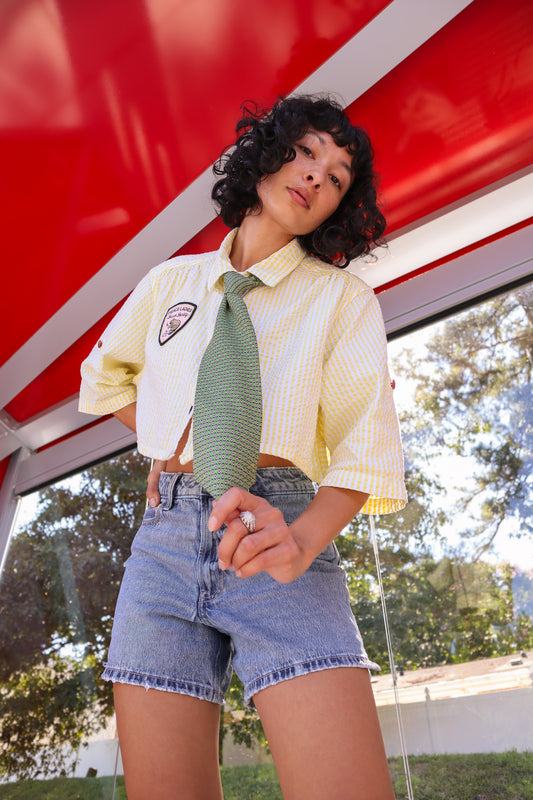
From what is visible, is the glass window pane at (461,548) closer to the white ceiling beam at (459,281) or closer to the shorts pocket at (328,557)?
the white ceiling beam at (459,281)

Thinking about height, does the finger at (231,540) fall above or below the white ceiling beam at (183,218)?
below

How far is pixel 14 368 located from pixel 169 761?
2.31 m

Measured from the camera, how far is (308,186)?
1.41m

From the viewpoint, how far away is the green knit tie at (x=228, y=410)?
3.00 feet

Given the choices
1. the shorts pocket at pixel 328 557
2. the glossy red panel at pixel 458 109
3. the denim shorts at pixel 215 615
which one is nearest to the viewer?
the denim shorts at pixel 215 615

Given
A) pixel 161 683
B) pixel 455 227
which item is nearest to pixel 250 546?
pixel 161 683

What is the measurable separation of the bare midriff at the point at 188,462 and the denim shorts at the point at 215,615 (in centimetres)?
2

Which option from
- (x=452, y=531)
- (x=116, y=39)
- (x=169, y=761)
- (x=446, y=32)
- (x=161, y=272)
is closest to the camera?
(x=169, y=761)

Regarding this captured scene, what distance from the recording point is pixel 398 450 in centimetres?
113

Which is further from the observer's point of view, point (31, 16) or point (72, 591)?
point (72, 591)

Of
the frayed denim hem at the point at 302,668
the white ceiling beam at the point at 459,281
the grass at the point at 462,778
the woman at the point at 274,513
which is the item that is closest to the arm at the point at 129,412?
the woman at the point at 274,513

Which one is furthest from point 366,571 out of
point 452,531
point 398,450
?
point 398,450

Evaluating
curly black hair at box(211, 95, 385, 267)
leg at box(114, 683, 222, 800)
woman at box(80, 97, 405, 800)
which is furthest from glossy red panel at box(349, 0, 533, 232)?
leg at box(114, 683, 222, 800)

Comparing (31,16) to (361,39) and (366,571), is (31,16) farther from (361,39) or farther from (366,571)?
(366,571)
